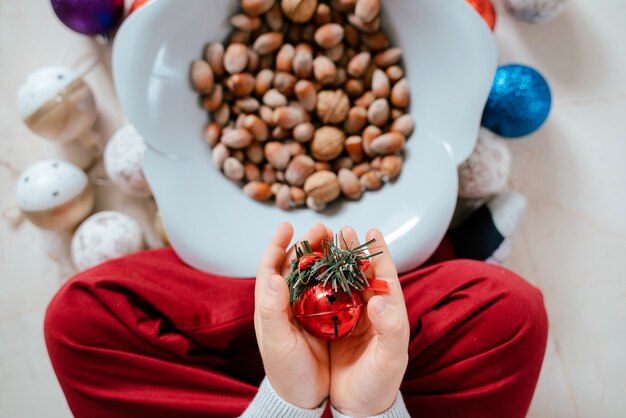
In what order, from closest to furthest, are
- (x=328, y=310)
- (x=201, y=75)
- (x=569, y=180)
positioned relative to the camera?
(x=328, y=310) < (x=201, y=75) < (x=569, y=180)

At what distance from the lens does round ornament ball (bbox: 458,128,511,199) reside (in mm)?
701

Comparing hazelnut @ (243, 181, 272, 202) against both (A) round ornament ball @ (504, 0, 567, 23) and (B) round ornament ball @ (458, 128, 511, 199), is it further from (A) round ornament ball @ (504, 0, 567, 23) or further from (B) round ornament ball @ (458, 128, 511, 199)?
(A) round ornament ball @ (504, 0, 567, 23)

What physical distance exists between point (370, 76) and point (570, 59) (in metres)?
0.33

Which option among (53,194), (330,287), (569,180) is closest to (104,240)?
(53,194)

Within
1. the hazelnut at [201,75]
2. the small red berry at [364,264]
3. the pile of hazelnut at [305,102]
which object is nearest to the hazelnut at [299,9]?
the pile of hazelnut at [305,102]

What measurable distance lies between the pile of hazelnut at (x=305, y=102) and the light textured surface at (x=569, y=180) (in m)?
0.23

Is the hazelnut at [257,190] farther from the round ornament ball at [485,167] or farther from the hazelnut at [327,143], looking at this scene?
the round ornament ball at [485,167]

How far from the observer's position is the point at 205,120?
0.69 m

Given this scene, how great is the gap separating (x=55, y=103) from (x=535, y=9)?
62 cm

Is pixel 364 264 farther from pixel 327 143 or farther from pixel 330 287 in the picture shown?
pixel 327 143

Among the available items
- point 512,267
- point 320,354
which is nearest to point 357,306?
point 320,354

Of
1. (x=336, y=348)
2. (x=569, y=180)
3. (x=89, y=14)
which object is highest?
(x=89, y=14)

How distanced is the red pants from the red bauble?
0.20 metres

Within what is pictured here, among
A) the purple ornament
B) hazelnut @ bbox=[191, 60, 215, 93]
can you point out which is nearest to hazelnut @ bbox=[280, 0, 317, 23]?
hazelnut @ bbox=[191, 60, 215, 93]
